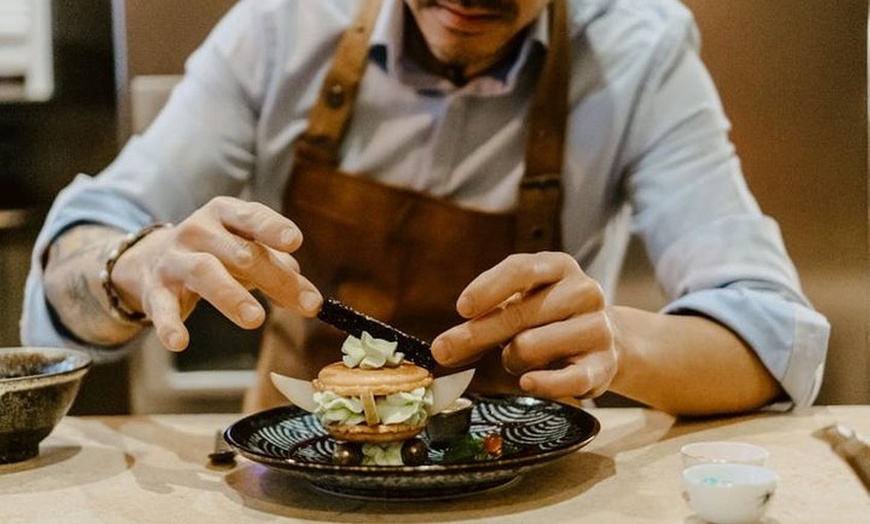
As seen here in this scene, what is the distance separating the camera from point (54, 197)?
270 centimetres

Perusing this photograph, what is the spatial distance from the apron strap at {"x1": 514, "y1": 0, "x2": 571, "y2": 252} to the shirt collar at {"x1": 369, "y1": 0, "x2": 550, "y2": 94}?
0.12ft

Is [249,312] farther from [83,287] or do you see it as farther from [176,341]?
[83,287]

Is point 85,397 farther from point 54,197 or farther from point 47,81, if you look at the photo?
point 47,81

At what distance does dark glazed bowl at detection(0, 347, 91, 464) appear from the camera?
1.39m

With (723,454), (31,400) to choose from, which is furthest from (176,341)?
(723,454)

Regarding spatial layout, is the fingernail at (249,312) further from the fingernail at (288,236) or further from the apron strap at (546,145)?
the apron strap at (546,145)

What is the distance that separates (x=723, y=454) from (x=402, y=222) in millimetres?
1067

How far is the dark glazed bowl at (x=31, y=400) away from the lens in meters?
1.39

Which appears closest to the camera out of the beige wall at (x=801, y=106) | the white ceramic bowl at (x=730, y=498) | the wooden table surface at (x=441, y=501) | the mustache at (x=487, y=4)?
the white ceramic bowl at (x=730, y=498)

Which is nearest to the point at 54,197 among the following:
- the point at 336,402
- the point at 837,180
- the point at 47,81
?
the point at 47,81

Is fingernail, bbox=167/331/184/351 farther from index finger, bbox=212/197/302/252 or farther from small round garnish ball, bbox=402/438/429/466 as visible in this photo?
small round garnish ball, bbox=402/438/429/466

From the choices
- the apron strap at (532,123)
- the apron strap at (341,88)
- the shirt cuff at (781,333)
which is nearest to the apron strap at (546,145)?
the apron strap at (532,123)

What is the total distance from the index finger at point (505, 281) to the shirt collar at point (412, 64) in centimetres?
93

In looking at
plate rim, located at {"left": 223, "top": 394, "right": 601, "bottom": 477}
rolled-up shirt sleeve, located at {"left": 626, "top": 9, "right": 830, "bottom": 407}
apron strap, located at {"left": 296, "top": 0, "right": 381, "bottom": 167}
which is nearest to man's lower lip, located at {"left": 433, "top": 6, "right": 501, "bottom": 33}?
apron strap, located at {"left": 296, "top": 0, "right": 381, "bottom": 167}
